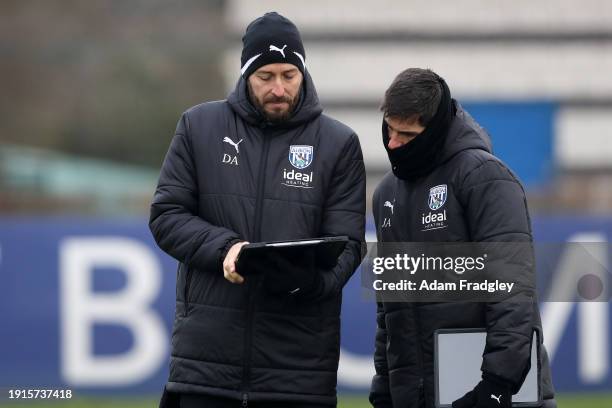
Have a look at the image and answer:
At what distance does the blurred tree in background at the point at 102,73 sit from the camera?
3719 cm

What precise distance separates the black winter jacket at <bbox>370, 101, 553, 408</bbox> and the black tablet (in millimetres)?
325

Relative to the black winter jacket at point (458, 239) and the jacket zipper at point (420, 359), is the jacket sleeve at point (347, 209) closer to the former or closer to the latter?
the black winter jacket at point (458, 239)

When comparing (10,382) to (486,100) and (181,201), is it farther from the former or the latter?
(486,100)

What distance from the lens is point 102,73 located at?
39.0 m

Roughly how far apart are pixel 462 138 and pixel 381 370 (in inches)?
36.9

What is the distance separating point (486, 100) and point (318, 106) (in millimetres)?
9638

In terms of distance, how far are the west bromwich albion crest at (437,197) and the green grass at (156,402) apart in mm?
4762

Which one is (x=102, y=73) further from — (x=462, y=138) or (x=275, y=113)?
(x=462, y=138)

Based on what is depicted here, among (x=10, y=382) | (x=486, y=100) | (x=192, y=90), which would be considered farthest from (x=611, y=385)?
(x=192, y=90)

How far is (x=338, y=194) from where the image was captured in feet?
16.7

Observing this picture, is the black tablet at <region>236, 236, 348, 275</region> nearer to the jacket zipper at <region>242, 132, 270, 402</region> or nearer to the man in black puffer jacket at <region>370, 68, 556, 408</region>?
the jacket zipper at <region>242, 132, 270, 402</region>

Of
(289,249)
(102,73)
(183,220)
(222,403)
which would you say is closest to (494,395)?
(289,249)

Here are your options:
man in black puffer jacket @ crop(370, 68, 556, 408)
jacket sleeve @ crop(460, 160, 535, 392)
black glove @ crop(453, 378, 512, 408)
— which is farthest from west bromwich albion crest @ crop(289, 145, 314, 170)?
black glove @ crop(453, 378, 512, 408)

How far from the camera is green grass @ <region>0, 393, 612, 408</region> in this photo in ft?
31.4
